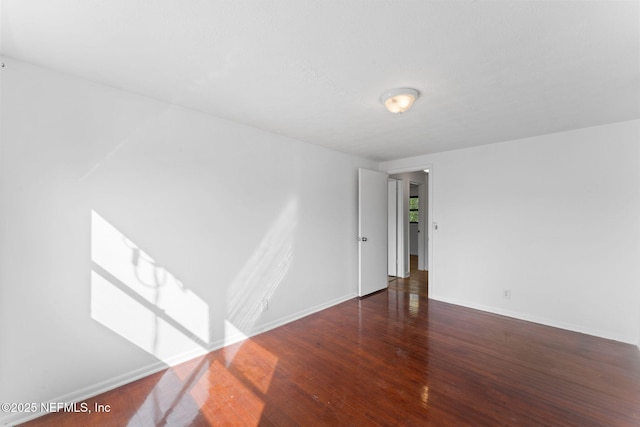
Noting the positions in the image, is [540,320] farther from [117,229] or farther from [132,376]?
[117,229]

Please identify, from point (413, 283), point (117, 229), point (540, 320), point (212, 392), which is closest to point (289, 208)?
point (117, 229)

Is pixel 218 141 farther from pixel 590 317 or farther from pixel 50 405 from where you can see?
pixel 590 317

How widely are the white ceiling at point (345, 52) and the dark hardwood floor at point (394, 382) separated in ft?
7.88

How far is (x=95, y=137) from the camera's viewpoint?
202 cm

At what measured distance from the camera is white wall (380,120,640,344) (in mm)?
2820

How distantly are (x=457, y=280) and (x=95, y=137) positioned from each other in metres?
4.66

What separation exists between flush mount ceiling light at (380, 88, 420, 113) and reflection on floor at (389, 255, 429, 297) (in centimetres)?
336

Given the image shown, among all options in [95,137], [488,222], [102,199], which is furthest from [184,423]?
[488,222]

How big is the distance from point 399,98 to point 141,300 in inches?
109

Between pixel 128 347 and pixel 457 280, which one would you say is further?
pixel 457 280

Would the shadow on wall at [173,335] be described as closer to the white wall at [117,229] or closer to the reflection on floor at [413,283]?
the white wall at [117,229]

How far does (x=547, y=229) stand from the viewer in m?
3.26

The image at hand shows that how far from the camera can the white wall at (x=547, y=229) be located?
9.25ft

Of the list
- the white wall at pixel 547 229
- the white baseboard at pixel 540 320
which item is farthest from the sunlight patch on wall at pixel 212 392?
the white wall at pixel 547 229
